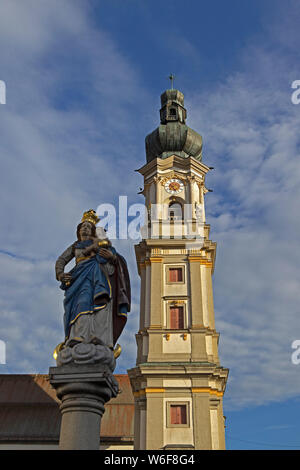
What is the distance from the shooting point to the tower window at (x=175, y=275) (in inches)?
1143

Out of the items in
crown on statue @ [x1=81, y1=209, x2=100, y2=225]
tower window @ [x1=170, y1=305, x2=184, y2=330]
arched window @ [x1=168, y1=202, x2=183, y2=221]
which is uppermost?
arched window @ [x1=168, y1=202, x2=183, y2=221]

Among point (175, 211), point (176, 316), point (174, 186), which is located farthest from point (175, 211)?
point (176, 316)

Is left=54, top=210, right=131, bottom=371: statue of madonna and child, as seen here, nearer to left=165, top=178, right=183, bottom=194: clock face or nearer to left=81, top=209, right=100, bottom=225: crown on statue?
left=81, top=209, right=100, bottom=225: crown on statue

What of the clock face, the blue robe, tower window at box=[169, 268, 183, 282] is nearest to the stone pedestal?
the blue robe

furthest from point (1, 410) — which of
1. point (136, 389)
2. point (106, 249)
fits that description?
point (106, 249)

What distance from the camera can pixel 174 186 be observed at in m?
32.6

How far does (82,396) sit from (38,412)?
27.5m

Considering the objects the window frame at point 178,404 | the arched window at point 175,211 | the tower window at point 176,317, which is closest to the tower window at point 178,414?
the window frame at point 178,404

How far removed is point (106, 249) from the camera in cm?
859

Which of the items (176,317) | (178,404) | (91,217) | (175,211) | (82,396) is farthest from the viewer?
(175,211)

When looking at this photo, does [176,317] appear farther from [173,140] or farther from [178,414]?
[173,140]

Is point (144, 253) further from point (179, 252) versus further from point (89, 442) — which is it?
point (89, 442)

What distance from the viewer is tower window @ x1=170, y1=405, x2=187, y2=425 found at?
80.0 ft
